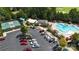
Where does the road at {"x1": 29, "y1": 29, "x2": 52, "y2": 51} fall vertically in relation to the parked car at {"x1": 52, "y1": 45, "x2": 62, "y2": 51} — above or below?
above

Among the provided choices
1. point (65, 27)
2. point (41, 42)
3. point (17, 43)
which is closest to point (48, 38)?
point (41, 42)

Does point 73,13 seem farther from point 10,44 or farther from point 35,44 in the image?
point 10,44

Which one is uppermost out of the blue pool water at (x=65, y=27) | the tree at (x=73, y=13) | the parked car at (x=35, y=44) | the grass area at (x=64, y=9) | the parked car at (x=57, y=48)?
the grass area at (x=64, y=9)

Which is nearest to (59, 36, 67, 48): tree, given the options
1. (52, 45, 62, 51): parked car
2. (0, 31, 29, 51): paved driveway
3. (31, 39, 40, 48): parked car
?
(52, 45, 62, 51): parked car

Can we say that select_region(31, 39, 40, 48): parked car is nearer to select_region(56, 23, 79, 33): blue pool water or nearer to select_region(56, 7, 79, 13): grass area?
select_region(56, 23, 79, 33): blue pool water

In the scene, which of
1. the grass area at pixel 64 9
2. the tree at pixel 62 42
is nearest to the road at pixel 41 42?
the tree at pixel 62 42

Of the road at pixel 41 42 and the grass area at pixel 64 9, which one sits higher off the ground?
the grass area at pixel 64 9

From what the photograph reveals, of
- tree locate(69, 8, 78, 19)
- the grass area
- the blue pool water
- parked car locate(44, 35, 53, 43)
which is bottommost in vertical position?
parked car locate(44, 35, 53, 43)

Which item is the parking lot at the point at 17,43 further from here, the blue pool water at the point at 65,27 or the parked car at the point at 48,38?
the blue pool water at the point at 65,27

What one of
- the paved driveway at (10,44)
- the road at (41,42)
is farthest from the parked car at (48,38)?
the paved driveway at (10,44)

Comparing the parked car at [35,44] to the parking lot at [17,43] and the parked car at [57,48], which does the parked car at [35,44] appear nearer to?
the parking lot at [17,43]
